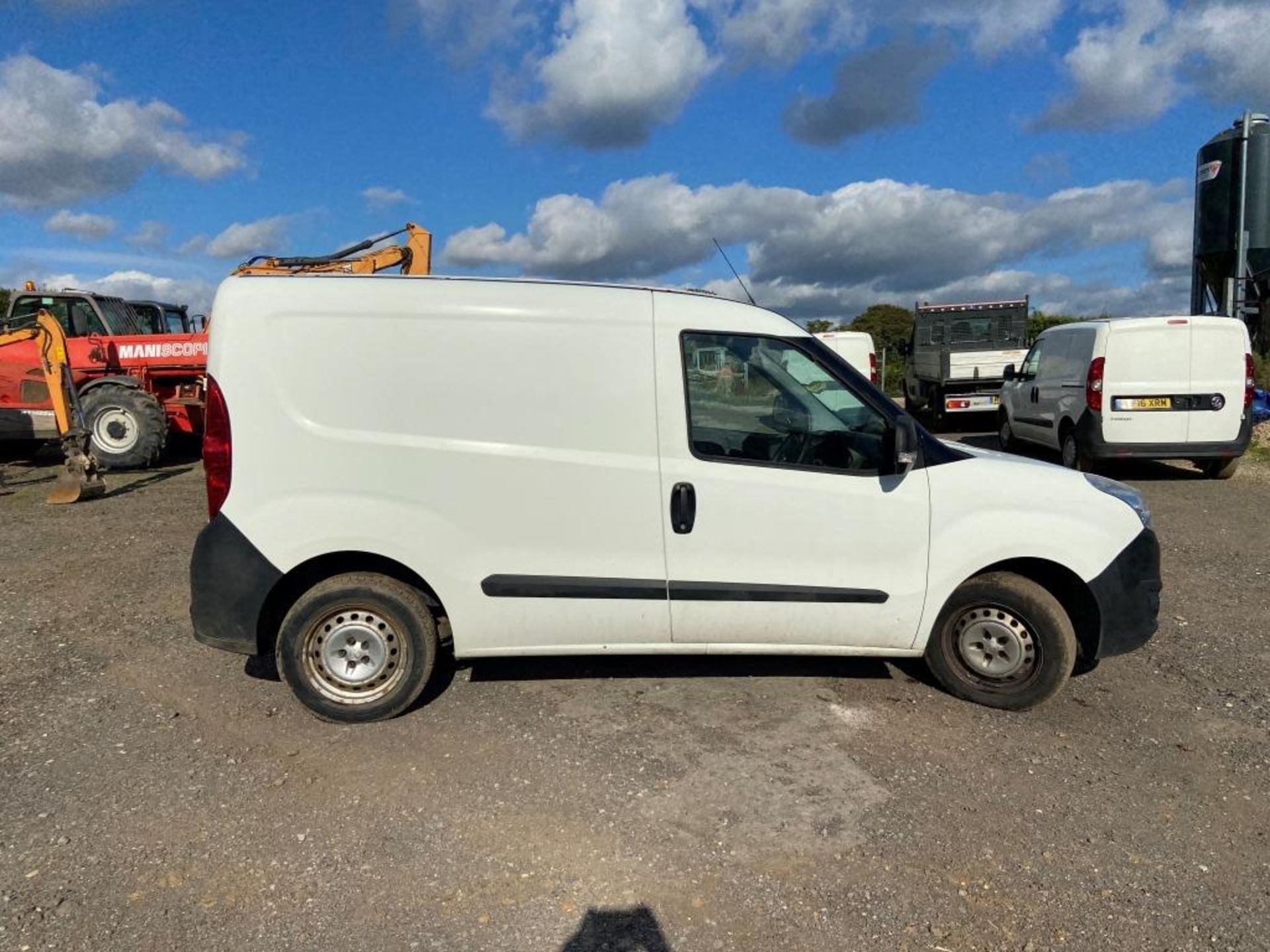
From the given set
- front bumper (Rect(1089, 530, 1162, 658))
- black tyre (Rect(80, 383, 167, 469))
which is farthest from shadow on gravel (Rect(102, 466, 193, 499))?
front bumper (Rect(1089, 530, 1162, 658))

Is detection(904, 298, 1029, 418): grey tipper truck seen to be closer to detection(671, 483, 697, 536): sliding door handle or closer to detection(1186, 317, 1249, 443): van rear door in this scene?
detection(1186, 317, 1249, 443): van rear door

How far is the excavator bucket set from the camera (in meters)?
10.1

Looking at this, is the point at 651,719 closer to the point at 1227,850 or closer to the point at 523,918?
the point at 523,918

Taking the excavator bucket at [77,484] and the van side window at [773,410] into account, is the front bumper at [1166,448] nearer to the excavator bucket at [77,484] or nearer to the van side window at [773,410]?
the van side window at [773,410]

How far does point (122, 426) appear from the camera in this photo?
12547 millimetres

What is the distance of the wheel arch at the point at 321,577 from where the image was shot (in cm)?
392

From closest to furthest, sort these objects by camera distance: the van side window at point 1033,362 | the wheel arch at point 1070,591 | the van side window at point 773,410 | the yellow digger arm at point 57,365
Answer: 1. the van side window at point 773,410
2. the wheel arch at point 1070,591
3. the yellow digger arm at point 57,365
4. the van side window at point 1033,362

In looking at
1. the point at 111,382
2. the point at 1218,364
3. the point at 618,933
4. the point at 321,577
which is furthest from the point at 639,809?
the point at 111,382

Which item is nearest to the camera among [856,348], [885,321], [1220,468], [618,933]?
[618,933]

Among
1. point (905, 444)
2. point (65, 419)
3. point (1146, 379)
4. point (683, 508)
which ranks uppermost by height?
point (65, 419)

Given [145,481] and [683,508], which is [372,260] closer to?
[145,481]

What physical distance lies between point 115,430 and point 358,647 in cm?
1076

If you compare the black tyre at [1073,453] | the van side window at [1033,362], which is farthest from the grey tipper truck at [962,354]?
the black tyre at [1073,453]

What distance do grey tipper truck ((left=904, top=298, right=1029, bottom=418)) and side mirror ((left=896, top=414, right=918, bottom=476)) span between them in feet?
43.6
